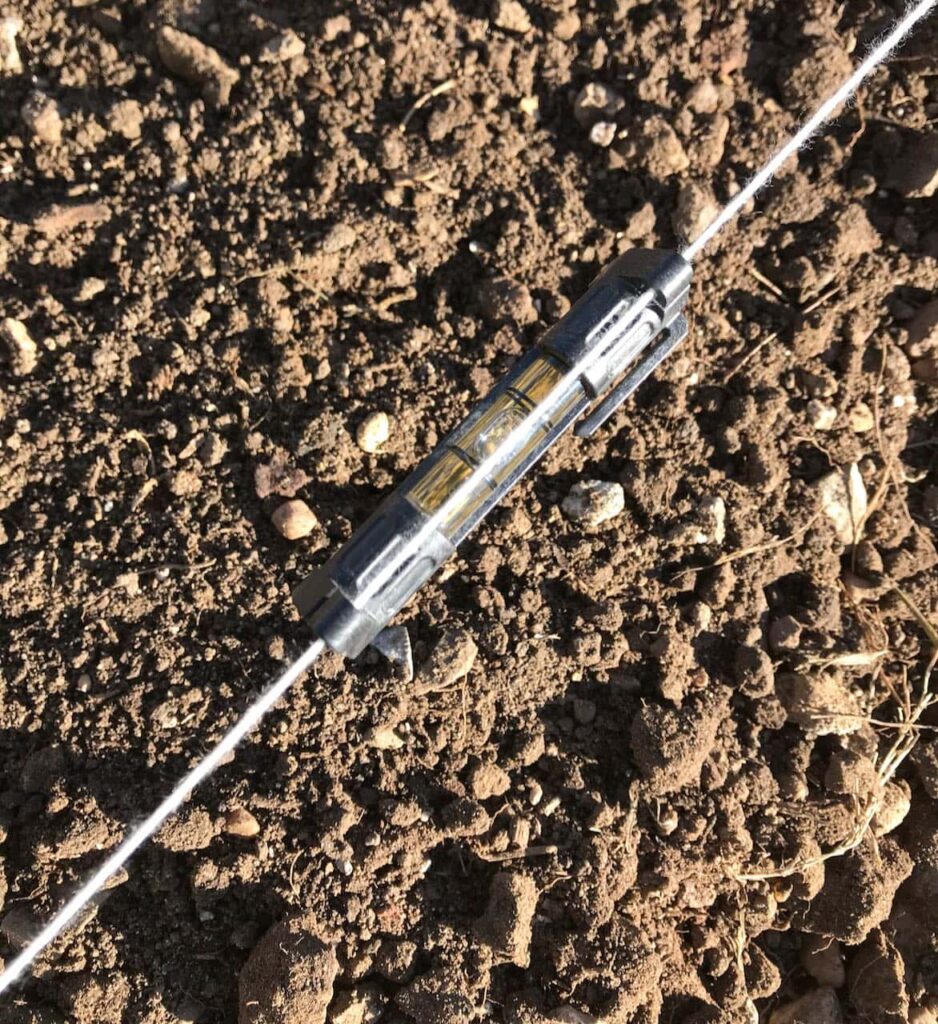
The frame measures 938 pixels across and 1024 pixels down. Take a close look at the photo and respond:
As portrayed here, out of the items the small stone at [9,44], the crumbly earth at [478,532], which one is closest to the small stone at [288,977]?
the crumbly earth at [478,532]

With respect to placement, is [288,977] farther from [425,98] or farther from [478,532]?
[425,98]

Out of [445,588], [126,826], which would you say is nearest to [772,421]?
[445,588]

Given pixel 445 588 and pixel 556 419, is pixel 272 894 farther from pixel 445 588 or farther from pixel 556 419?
pixel 556 419

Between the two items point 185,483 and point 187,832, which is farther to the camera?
point 185,483

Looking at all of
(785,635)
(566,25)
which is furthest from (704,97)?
(785,635)

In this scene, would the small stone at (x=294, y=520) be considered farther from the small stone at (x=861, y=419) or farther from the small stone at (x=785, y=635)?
the small stone at (x=861, y=419)

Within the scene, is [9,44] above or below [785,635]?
above
